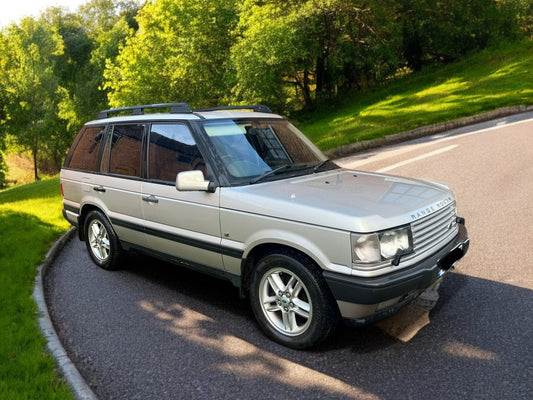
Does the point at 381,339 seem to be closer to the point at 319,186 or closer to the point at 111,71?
the point at 319,186

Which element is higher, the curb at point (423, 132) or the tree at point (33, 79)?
the tree at point (33, 79)

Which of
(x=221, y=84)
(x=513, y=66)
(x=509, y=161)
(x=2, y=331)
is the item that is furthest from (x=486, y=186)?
(x=221, y=84)

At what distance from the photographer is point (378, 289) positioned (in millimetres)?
3311

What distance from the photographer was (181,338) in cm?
418

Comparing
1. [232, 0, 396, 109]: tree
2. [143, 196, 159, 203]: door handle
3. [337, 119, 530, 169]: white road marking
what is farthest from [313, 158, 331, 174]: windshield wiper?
[232, 0, 396, 109]: tree

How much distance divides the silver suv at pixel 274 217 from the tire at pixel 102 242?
0.03 metres

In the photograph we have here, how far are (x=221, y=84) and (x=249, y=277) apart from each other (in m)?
25.3

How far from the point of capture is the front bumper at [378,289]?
333 centimetres

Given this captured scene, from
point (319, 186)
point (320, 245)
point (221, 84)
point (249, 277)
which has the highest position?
point (221, 84)

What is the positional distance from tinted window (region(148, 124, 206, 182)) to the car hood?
1.91 ft

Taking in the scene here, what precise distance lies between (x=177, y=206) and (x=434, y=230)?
2.38 m

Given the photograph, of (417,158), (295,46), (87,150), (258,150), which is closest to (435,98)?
(295,46)

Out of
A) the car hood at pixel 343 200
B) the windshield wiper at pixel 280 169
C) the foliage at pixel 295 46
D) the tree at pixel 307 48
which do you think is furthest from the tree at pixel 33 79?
the car hood at pixel 343 200

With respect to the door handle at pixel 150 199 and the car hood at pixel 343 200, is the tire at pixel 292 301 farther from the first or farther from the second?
the door handle at pixel 150 199
